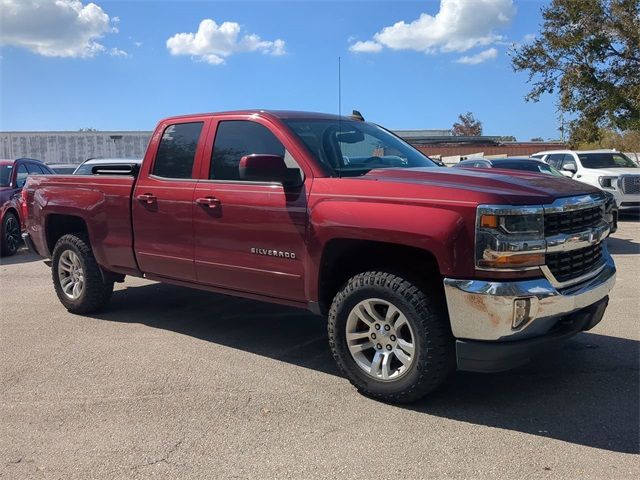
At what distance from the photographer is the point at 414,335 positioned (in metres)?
3.96

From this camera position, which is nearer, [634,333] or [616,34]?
[634,333]

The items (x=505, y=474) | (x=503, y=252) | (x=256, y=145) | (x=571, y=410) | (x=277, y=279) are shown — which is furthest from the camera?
(x=256, y=145)

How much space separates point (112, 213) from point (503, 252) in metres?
3.93

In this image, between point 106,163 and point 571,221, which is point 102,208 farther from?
point 106,163

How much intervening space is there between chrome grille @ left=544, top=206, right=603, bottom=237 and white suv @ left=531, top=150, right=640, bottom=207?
10.8 meters

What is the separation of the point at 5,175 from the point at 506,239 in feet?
38.1

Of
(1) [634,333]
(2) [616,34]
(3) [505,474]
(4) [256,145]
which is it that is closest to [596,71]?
(2) [616,34]

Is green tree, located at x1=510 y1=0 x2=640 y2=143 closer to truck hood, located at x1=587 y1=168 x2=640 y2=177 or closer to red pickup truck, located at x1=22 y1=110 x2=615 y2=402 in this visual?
truck hood, located at x1=587 y1=168 x2=640 y2=177

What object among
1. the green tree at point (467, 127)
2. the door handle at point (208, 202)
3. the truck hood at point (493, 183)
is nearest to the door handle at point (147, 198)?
the door handle at point (208, 202)

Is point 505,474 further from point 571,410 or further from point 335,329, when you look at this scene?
point 335,329

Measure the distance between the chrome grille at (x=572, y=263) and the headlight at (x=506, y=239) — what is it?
8.1 inches

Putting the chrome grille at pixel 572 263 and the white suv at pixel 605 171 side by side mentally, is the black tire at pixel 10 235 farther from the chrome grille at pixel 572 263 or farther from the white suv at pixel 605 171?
the white suv at pixel 605 171

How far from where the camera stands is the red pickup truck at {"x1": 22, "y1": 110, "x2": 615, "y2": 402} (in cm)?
371

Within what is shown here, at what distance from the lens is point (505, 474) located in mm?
3248
